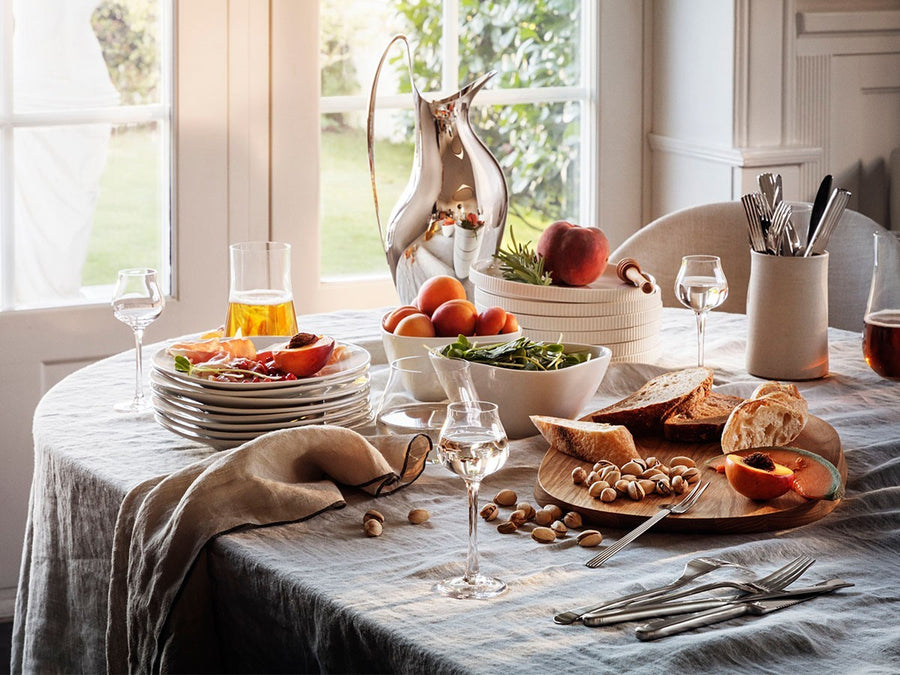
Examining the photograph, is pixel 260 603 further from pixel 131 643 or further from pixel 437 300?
pixel 437 300

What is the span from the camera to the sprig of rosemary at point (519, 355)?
→ 1408 mm

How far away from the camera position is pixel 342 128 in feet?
10.0

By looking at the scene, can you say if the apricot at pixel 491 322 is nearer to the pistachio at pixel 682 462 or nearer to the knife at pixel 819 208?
the pistachio at pixel 682 462

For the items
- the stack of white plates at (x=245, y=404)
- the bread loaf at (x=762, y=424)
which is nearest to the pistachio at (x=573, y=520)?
the bread loaf at (x=762, y=424)

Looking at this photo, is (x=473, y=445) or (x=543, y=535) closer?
(x=473, y=445)

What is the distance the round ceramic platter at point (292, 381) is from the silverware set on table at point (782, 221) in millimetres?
593

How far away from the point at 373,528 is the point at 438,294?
566 mm

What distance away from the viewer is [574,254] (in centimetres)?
Result: 173

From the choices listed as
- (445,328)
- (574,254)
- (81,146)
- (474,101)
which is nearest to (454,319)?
(445,328)

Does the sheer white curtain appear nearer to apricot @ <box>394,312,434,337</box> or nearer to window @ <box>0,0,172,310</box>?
window @ <box>0,0,172,310</box>

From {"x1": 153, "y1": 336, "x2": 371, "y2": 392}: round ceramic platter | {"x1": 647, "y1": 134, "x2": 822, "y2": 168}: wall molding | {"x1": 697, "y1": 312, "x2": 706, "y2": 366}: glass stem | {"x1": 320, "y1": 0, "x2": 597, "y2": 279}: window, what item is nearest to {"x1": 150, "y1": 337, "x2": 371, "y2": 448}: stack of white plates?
{"x1": 153, "y1": 336, "x2": 371, "y2": 392}: round ceramic platter

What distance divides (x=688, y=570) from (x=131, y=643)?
21.0 inches

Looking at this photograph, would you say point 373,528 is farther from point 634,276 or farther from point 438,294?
point 634,276

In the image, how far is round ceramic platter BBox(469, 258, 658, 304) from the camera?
1.70 m
